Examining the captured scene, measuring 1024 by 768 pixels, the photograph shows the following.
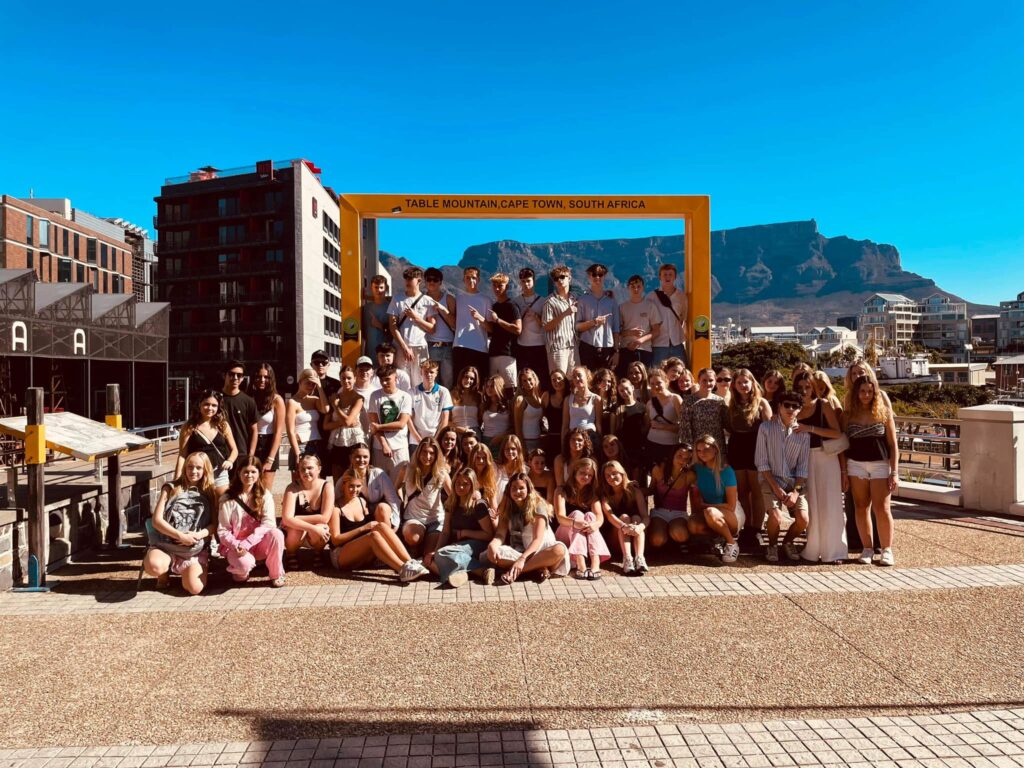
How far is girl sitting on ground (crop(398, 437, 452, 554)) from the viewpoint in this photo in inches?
277

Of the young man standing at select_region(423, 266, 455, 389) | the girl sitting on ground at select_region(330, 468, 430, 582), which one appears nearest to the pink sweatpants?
the girl sitting on ground at select_region(330, 468, 430, 582)

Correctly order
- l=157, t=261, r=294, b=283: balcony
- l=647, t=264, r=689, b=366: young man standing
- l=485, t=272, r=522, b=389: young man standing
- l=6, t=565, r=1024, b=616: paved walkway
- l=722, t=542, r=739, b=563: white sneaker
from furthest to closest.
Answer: l=157, t=261, r=294, b=283: balcony → l=647, t=264, r=689, b=366: young man standing → l=485, t=272, r=522, b=389: young man standing → l=722, t=542, r=739, b=563: white sneaker → l=6, t=565, r=1024, b=616: paved walkway

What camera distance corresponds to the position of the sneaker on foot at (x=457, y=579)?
6444mm

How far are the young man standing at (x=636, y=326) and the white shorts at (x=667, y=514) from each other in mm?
2350

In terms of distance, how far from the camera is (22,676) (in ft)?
15.0

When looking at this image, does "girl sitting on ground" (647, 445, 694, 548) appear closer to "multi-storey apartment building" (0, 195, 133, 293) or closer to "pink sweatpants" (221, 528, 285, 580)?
"pink sweatpants" (221, 528, 285, 580)

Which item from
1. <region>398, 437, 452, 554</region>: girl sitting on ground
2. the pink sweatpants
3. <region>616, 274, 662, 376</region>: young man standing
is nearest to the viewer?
the pink sweatpants

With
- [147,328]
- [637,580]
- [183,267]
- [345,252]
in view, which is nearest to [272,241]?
[183,267]

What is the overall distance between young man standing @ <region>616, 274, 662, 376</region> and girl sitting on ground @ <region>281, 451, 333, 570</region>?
12.9ft

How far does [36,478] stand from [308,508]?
2.30 meters

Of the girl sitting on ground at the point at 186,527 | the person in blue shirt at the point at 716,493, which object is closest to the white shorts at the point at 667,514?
the person in blue shirt at the point at 716,493

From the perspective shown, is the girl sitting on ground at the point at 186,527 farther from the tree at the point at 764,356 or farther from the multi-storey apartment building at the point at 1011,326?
the multi-storey apartment building at the point at 1011,326

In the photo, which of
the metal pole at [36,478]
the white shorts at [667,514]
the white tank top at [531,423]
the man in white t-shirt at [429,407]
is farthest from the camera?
the man in white t-shirt at [429,407]

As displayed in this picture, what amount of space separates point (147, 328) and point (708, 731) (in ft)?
122
